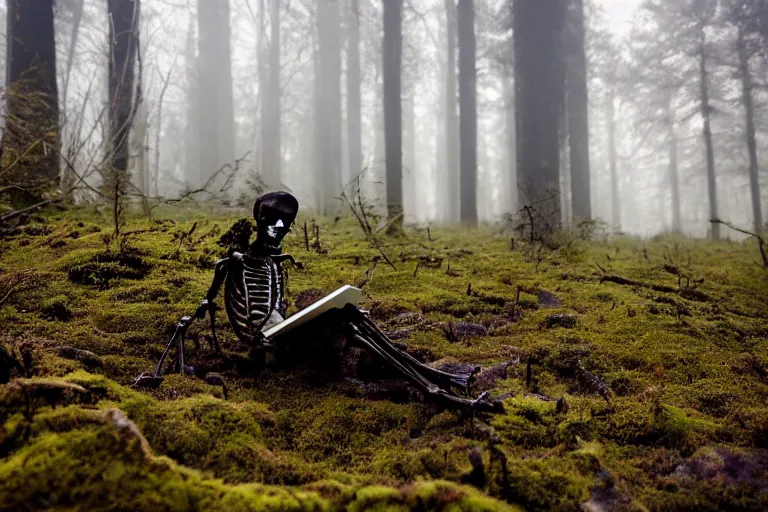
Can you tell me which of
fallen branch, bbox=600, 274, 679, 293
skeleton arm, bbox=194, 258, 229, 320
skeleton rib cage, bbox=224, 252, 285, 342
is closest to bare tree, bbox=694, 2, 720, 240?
fallen branch, bbox=600, 274, 679, 293

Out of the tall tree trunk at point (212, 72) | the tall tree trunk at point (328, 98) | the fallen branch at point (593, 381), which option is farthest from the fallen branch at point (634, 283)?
the tall tree trunk at point (212, 72)

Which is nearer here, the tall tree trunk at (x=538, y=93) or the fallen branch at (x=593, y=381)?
the fallen branch at (x=593, y=381)

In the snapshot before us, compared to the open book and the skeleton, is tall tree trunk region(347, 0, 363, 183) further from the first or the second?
the open book

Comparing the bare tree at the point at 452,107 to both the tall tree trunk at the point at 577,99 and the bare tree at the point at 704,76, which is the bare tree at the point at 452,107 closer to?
the tall tree trunk at the point at 577,99

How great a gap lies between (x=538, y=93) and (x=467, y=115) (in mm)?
6092

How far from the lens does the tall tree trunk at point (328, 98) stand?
20.2 meters

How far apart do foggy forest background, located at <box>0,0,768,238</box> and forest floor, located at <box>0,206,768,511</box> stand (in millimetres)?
1804

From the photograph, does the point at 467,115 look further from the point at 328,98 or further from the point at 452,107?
the point at 452,107

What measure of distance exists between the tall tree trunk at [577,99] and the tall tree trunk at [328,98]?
30.7 feet

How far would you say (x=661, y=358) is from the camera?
3.57 metres

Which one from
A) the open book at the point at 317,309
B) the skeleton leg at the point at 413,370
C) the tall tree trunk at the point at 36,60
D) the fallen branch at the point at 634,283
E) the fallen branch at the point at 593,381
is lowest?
the fallen branch at the point at 593,381

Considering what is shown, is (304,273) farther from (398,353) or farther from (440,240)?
(440,240)

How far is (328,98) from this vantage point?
2094 centimetres

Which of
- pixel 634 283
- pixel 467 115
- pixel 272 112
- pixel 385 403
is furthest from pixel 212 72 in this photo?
pixel 385 403
